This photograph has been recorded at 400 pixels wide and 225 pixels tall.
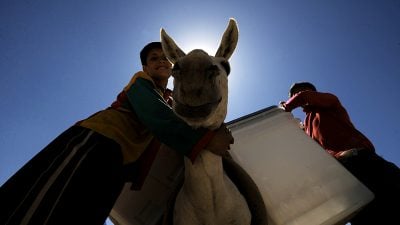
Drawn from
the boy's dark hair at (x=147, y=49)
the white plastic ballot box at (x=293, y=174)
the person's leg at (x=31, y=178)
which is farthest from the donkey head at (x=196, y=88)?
the white plastic ballot box at (x=293, y=174)

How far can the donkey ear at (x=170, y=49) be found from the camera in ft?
8.59

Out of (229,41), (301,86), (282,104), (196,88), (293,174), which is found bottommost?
(293,174)

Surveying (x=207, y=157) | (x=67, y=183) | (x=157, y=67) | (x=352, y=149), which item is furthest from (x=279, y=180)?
(x=67, y=183)

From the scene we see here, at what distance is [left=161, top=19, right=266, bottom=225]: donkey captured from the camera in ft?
5.81

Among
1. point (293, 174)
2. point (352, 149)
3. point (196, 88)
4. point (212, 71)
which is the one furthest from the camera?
point (352, 149)

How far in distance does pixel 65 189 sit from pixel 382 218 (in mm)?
3538

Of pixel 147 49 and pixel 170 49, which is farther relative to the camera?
pixel 147 49

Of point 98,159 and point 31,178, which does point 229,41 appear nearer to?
point 98,159

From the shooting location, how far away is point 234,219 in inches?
94.3

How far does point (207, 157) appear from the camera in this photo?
222cm

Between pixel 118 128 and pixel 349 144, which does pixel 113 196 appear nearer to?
pixel 118 128

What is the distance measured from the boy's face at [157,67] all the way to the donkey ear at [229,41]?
928 mm

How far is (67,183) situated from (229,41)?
5.83 ft

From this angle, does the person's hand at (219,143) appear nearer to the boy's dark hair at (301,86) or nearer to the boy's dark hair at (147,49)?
the boy's dark hair at (147,49)
